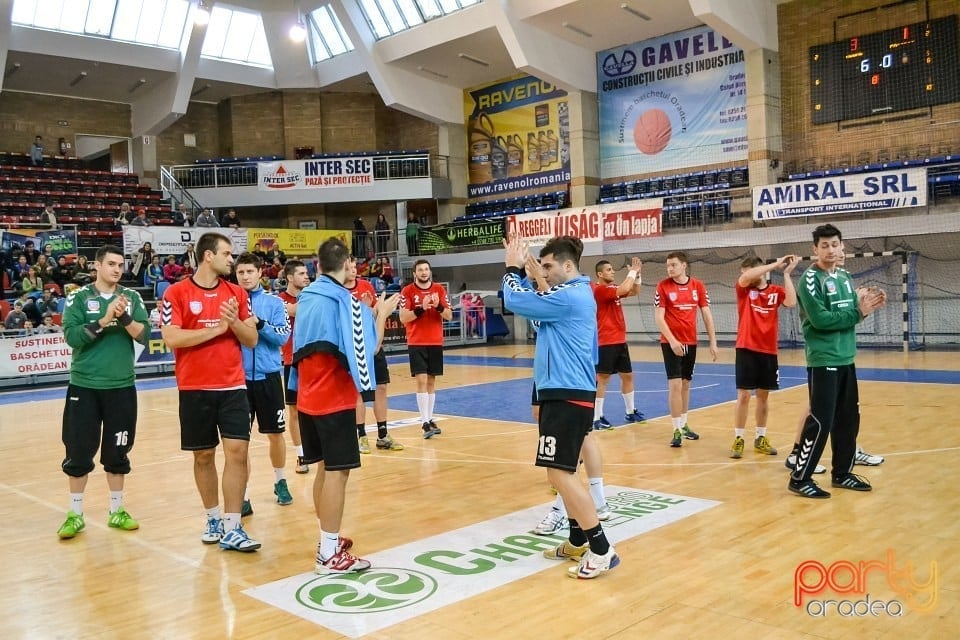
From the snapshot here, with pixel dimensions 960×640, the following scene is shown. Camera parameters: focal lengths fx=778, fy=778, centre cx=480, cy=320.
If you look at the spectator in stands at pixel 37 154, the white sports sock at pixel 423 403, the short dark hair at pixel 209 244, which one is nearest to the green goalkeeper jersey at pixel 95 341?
the short dark hair at pixel 209 244

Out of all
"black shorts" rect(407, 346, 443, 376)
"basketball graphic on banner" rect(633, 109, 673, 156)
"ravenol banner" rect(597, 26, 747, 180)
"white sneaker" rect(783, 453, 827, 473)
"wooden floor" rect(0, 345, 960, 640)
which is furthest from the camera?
"basketball graphic on banner" rect(633, 109, 673, 156)

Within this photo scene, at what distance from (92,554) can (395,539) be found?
207 cm

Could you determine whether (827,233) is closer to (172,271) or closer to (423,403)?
(423,403)

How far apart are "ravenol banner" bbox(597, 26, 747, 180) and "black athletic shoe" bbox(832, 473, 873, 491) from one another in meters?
19.2

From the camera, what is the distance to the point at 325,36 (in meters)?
30.9

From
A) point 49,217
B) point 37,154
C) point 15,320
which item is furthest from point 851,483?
point 37,154

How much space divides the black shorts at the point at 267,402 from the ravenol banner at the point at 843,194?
16.6 meters

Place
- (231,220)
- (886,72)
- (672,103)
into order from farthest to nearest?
(231,220), (672,103), (886,72)

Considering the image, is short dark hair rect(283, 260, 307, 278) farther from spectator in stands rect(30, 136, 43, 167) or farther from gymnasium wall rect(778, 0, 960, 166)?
spectator in stands rect(30, 136, 43, 167)


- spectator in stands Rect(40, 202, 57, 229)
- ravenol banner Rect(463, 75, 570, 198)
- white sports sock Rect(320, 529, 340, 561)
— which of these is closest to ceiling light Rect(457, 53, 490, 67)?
ravenol banner Rect(463, 75, 570, 198)

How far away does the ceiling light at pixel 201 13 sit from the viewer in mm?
24828

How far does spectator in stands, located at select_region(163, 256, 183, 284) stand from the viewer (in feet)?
72.3

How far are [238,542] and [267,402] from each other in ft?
4.92

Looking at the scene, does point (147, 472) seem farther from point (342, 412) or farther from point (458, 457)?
point (342, 412)
